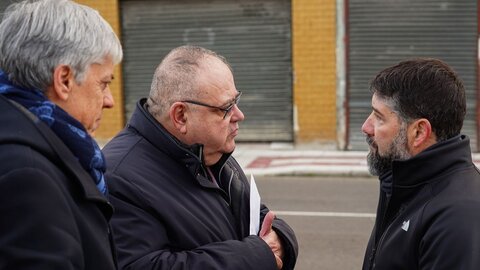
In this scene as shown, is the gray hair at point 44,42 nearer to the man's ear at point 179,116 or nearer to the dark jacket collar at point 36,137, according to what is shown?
the dark jacket collar at point 36,137

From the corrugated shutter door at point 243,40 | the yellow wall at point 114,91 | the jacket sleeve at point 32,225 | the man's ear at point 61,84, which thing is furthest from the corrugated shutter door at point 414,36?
the jacket sleeve at point 32,225

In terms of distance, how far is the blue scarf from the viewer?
1.88 metres

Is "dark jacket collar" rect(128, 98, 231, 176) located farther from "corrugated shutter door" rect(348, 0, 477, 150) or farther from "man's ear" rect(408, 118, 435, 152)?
"corrugated shutter door" rect(348, 0, 477, 150)

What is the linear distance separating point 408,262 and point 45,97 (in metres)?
1.40

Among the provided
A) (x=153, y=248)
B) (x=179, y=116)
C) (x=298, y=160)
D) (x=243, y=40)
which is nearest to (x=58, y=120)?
(x=153, y=248)

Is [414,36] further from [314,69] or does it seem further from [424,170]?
[424,170]

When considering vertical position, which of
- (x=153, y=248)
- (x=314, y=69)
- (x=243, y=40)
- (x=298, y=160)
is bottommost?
(x=298, y=160)

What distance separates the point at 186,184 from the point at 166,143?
0.18 m

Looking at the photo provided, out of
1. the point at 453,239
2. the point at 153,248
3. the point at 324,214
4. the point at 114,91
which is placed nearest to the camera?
the point at 453,239

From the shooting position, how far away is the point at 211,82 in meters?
2.64

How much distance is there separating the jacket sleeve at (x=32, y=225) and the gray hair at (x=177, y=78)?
0.96m

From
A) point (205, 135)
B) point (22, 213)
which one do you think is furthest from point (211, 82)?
point (22, 213)

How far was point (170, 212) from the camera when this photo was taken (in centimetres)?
248

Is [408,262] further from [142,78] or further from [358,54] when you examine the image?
[142,78]
